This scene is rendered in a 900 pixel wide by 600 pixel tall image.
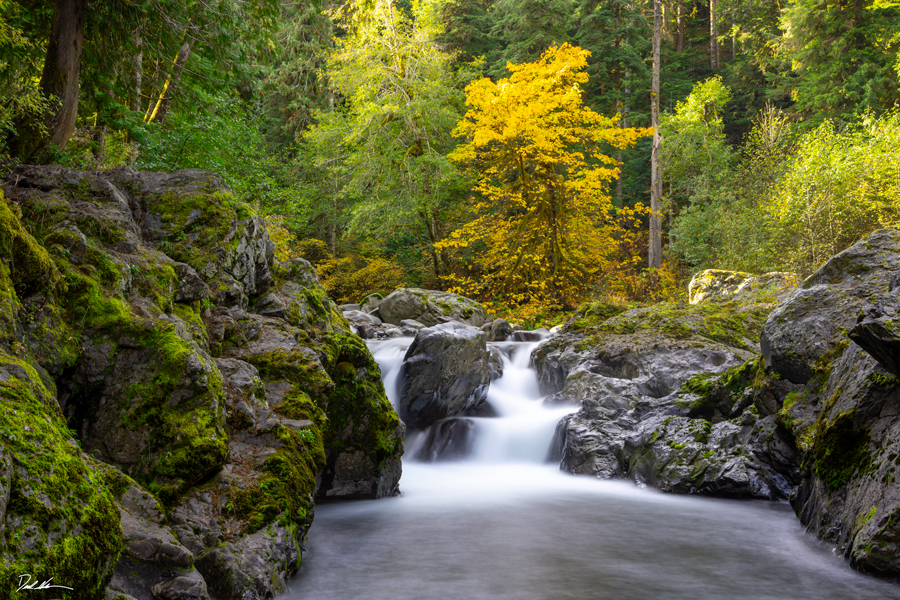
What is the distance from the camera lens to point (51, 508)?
2.68 m

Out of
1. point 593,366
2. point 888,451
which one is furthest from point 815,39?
point 888,451

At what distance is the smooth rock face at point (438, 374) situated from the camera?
33.4ft

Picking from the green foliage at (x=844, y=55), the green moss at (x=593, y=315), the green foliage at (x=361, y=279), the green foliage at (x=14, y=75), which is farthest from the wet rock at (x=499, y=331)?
the green foliage at (x=844, y=55)

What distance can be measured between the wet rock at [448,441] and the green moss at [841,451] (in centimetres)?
546

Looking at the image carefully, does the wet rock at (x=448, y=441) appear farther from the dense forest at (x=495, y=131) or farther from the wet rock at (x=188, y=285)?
the wet rock at (x=188, y=285)

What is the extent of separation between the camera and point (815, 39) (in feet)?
79.1

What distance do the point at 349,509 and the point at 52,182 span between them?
184 inches

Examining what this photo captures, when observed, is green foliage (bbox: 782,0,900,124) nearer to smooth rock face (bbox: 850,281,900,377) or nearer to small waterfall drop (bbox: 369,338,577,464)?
small waterfall drop (bbox: 369,338,577,464)

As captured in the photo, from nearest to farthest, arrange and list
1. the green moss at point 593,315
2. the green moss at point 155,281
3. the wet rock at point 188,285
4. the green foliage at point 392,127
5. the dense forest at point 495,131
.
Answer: the green moss at point 155,281, the wet rock at point 188,285, the dense forest at point 495,131, the green moss at point 593,315, the green foliage at point 392,127

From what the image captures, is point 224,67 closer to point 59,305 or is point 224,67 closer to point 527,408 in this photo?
point 59,305

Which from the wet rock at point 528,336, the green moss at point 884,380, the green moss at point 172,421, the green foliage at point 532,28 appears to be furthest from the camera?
the green foliage at point 532,28

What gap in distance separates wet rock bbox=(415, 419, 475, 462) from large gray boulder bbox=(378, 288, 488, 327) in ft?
22.7

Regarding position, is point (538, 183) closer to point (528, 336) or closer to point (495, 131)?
point (495, 131)
